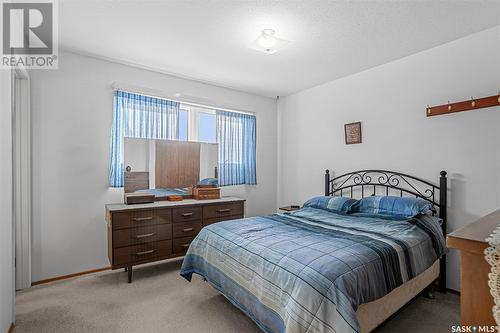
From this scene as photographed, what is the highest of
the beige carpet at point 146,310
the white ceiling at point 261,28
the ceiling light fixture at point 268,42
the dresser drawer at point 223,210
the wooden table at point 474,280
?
the white ceiling at point 261,28

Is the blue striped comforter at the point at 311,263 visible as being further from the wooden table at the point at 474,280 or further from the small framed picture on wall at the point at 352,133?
the small framed picture on wall at the point at 352,133

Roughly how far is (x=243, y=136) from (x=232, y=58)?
1.55 metres

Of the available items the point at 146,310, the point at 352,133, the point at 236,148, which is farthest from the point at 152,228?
the point at 352,133

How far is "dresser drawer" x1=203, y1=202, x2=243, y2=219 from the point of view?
348cm

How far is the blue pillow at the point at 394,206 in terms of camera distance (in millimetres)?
2586

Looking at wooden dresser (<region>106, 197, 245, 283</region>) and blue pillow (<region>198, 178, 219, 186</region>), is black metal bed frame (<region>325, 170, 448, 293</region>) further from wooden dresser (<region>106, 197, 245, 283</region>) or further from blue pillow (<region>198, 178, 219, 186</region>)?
wooden dresser (<region>106, 197, 245, 283</region>)

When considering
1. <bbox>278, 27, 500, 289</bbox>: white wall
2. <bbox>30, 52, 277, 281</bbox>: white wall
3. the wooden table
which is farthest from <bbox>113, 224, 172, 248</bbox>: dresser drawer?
the wooden table

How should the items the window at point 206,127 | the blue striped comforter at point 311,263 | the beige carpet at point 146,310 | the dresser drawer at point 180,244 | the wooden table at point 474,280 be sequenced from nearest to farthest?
the wooden table at point 474,280
the blue striped comforter at point 311,263
the beige carpet at point 146,310
the dresser drawer at point 180,244
the window at point 206,127

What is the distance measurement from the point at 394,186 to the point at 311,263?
7.01 ft

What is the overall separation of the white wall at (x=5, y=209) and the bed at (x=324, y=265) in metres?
1.33

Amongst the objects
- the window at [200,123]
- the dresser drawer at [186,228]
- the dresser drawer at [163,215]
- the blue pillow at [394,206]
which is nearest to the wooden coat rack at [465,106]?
the blue pillow at [394,206]

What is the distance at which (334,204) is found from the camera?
10.5ft

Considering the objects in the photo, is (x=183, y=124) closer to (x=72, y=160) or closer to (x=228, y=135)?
(x=228, y=135)

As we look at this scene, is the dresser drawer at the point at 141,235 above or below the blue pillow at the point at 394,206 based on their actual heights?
below
